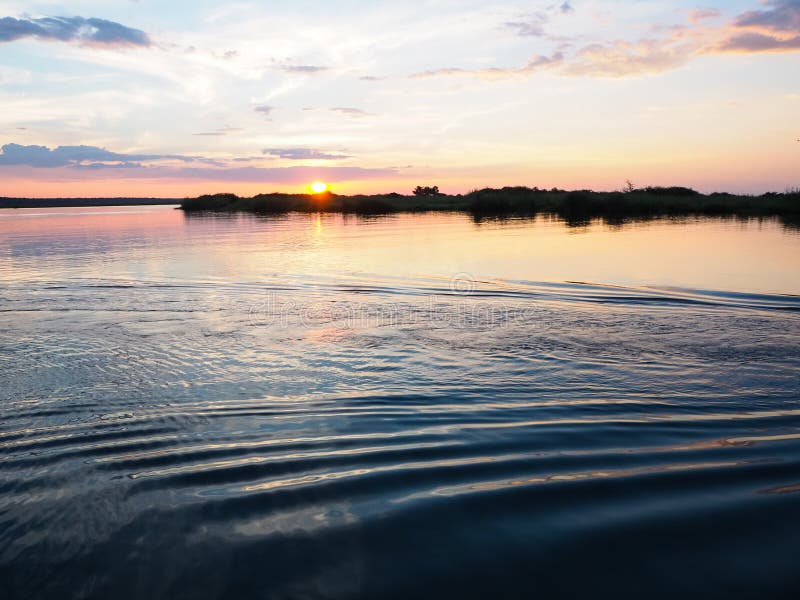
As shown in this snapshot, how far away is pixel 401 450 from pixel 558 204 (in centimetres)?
5907

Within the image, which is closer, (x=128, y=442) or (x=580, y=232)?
(x=128, y=442)

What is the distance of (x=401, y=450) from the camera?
5297 mm

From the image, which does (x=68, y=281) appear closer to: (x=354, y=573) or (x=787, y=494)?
(x=354, y=573)

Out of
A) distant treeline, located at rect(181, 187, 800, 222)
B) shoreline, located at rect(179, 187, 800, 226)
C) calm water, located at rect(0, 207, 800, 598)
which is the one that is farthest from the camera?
distant treeline, located at rect(181, 187, 800, 222)

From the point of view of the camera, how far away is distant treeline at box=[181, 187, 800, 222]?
169 feet

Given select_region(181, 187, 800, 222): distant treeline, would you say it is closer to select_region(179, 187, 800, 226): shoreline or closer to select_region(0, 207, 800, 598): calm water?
select_region(179, 187, 800, 226): shoreline

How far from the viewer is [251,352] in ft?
28.9

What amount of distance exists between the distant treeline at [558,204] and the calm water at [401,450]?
1512 inches

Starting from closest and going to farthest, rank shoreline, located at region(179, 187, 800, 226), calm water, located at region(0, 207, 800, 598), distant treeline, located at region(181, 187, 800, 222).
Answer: calm water, located at region(0, 207, 800, 598), shoreline, located at region(179, 187, 800, 226), distant treeline, located at region(181, 187, 800, 222)

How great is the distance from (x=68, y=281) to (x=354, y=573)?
49.4 feet

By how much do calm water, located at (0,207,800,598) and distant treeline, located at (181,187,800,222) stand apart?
126ft

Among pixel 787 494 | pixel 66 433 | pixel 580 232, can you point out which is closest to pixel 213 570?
pixel 66 433

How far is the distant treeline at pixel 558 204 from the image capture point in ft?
169

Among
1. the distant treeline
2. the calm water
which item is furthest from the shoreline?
the calm water
